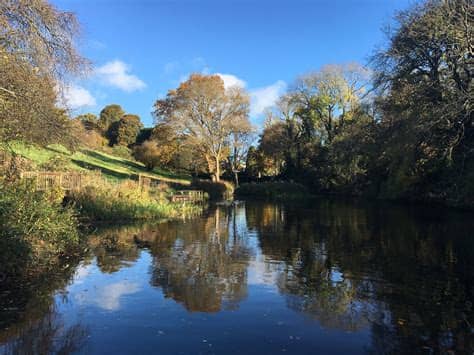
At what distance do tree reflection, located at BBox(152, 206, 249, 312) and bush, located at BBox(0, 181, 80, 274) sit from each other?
2.21m

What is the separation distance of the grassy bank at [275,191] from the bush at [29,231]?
3398 cm

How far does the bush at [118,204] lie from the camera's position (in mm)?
17641

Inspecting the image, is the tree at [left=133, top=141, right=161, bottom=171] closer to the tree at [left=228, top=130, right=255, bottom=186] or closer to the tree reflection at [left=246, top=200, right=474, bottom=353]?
the tree at [left=228, top=130, right=255, bottom=186]

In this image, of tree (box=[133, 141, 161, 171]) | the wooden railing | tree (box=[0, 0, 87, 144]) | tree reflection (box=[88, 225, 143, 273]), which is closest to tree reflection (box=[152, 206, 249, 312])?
tree reflection (box=[88, 225, 143, 273])

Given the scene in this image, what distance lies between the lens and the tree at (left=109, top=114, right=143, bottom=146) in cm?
6262

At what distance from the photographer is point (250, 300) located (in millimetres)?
7203

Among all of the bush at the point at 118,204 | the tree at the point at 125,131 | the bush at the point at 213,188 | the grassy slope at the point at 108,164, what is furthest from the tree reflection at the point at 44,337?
the tree at the point at 125,131

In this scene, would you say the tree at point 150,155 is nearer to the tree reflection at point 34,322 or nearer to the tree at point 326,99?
the tree at point 326,99

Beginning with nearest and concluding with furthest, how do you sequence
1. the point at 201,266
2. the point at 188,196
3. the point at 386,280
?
1. the point at 386,280
2. the point at 201,266
3. the point at 188,196

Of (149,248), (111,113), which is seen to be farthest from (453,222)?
(111,113)

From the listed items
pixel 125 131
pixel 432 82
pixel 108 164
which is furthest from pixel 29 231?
pixel 125 131

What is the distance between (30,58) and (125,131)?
55.7 metres

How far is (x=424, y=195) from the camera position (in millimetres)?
30000

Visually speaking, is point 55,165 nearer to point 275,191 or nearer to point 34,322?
point 34,322
